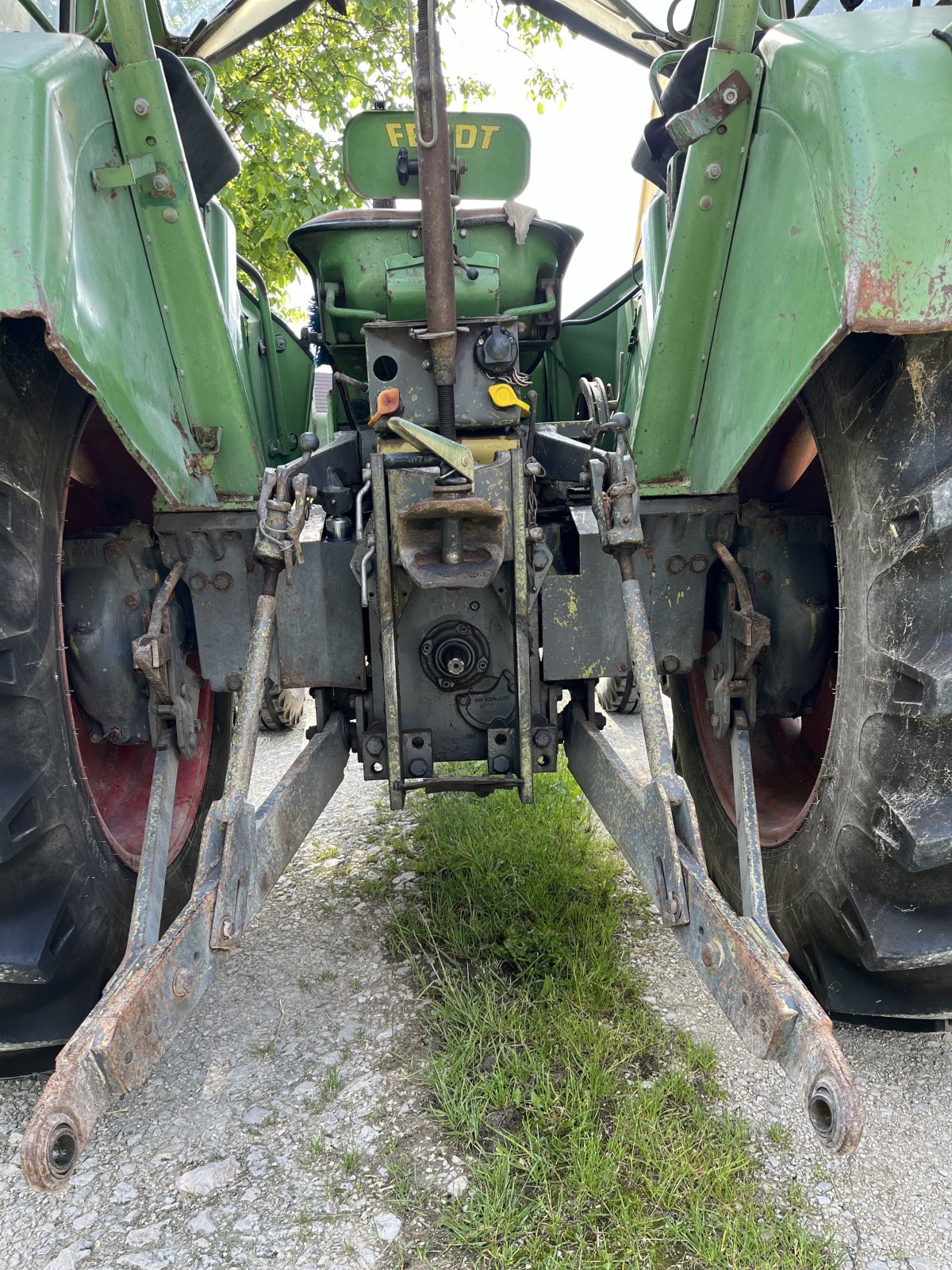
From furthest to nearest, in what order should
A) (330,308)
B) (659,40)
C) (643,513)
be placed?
(330,308) < (659,40) < (643,513)

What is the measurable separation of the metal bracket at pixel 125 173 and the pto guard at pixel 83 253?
2cm

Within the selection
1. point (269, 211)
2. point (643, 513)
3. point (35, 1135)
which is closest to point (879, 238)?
point (643, 513)

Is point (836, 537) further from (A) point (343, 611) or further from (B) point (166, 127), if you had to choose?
(B) point (166, 127)

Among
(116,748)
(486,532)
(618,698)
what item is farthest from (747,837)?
(618,698)

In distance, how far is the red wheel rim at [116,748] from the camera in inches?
91.4

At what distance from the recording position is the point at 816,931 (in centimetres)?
191

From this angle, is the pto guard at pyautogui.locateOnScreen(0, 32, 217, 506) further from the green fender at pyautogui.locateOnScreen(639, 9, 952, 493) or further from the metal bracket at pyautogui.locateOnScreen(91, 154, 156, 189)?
the green fender at pyautogui.locateOnScreen(639, 9, 952, 493)

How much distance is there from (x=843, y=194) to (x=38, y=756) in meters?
1.80

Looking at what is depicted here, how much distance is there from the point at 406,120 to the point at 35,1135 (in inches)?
111

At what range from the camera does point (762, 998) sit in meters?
1.39

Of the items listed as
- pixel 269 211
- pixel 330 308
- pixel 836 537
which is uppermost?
pixel 269 211

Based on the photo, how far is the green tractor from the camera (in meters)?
1.54

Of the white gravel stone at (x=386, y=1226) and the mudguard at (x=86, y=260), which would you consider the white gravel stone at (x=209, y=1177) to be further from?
the mudguard at (x=86, y=260)

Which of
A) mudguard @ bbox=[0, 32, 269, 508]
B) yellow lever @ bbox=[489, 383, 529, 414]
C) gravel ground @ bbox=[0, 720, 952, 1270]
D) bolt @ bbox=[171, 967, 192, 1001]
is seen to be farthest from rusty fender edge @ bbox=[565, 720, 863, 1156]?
mudguard @ bbox=[0, 32, 269, 508]
